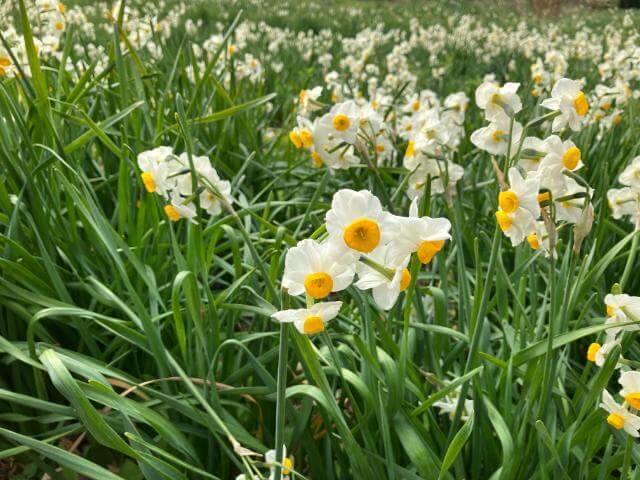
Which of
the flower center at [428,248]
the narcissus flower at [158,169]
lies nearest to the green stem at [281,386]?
the flower center at [428,248]

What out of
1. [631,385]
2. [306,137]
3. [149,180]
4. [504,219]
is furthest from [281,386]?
[306,137]

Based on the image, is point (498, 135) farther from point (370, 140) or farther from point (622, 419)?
point (622, 419)

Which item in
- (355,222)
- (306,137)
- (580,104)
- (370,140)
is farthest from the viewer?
(370,140)

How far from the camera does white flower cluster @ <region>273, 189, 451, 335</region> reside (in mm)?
778

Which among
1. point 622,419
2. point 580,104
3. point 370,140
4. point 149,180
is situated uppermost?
point 580,104

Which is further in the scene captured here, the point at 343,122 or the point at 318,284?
the point at 343,122

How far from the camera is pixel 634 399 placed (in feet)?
3.21

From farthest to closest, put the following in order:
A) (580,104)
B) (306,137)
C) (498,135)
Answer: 1. (306,137)
2. (498,135)
3. (580,104)

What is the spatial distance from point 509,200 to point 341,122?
624mm

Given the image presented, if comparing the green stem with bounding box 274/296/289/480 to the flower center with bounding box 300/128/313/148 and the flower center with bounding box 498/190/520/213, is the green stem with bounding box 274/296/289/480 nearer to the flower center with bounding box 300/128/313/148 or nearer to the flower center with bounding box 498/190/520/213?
the flower center with bounding box 498/190/520/213

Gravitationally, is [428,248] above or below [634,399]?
above

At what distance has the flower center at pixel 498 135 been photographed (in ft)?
4.80

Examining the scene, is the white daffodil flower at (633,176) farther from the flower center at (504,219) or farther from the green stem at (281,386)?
the green stem at (281,386)

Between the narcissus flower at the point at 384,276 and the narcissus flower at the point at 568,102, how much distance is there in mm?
605
